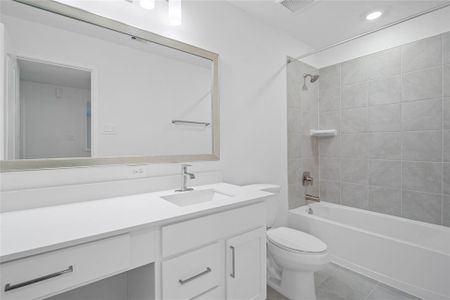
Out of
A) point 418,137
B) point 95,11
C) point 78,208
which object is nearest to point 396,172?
point 418,137

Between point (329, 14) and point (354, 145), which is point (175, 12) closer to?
point (329, 14)

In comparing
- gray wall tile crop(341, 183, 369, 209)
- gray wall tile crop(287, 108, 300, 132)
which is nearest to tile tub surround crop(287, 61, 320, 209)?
gray wall tile crop(287, 108, 300, 132)

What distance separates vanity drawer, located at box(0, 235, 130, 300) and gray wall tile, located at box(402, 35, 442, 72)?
2.75m

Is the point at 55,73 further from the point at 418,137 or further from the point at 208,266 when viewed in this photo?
the point at 418,137

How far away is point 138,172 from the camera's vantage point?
4.39ft

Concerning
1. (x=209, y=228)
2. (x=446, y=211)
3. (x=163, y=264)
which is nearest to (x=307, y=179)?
(x=446, y=211)

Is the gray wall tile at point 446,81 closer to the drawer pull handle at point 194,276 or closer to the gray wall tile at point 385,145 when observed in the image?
the gray wall tile at point 385,145

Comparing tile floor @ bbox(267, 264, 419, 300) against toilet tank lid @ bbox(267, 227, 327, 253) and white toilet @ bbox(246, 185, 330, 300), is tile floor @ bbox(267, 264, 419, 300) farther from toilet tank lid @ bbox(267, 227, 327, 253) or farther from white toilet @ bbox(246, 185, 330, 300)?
toilet tank lid @ bbox(267, 227, 327, 253)

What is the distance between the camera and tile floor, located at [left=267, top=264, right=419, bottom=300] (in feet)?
5.29

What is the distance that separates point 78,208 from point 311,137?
2472 millimetres

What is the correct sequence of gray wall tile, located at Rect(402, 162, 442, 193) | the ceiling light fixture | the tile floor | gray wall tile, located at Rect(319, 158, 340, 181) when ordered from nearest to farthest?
the ceiling light fixture, the tile floor, gray wall tile, located at Rect(402, 162, 442, 193), gray wall tile, located at Rect(319, 158, 340, 181)

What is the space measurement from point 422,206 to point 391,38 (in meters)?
1.69

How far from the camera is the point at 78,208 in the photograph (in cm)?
103

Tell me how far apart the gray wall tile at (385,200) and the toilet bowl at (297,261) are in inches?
45.5
